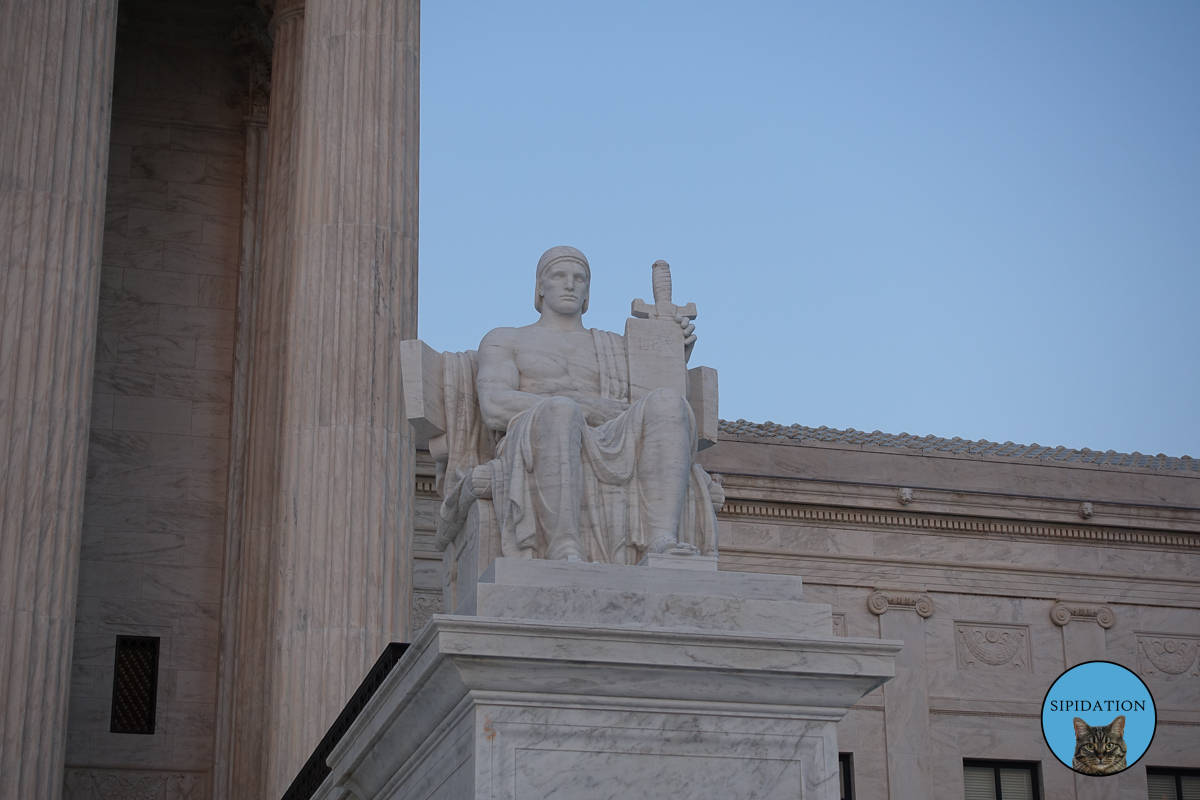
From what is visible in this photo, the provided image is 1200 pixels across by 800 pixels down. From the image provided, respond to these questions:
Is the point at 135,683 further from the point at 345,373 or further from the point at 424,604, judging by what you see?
the point at 345,373

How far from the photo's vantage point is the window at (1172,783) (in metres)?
21.0

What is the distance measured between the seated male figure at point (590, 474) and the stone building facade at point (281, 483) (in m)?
4.81

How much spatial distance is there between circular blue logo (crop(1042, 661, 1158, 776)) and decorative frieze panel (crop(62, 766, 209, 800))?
33.2 feet


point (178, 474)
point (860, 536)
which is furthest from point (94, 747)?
point (860, 536)

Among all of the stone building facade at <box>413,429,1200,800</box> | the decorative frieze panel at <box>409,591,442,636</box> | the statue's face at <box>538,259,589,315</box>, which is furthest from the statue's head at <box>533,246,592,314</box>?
the stone building facade at <box>413,429,1200,800</box>

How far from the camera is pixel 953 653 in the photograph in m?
20.7

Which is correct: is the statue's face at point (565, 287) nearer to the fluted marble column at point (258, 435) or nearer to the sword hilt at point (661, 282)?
the sword hilt at point (661, 282)

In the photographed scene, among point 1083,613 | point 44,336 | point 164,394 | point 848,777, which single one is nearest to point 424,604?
point 164,394

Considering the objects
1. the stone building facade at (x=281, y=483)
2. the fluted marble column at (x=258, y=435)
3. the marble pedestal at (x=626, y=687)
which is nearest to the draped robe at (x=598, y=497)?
the marble pedestal at (x=626, y=687)

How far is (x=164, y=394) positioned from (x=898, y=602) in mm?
9127

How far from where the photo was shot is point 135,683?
18438 mm

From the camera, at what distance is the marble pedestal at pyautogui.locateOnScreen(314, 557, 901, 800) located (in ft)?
24.6

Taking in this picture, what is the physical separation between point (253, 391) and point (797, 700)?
476 inches

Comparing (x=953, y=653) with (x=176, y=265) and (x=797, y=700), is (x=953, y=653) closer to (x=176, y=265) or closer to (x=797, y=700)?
(x=176, y=265)
